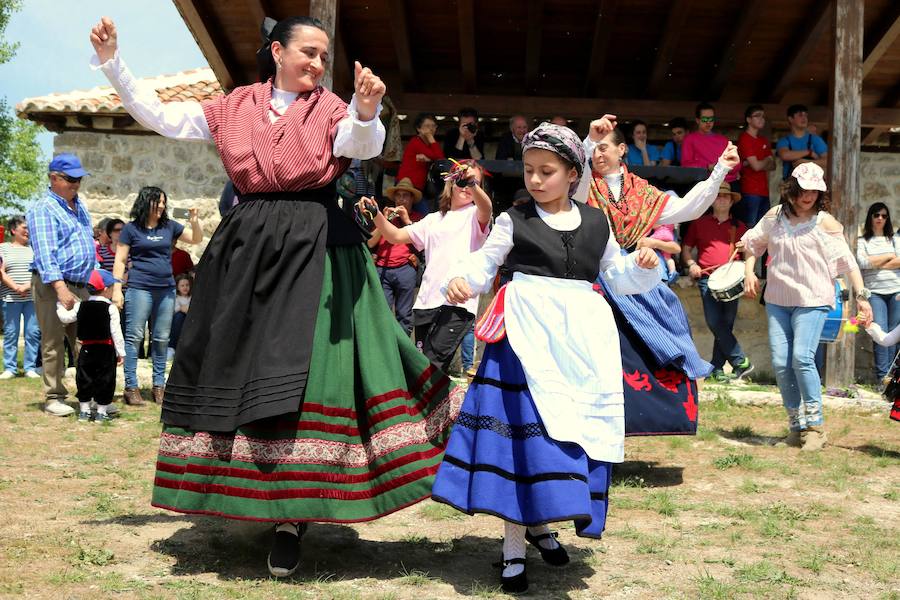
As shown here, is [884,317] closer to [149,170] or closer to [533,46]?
[533,46]

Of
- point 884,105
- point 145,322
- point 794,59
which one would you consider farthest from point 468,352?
point 884,105

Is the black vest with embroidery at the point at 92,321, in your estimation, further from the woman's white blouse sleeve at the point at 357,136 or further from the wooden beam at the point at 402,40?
the wooden beam at the point at 402,40

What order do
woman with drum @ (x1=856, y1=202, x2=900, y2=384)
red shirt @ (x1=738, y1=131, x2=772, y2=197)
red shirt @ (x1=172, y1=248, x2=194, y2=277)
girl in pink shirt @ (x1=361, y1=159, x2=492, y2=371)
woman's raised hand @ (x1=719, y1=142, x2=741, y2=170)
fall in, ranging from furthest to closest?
red shirt @ (x1=172, y1=248, x2=194, y2=277), red shirt @ (x1=738, y1=131, x2=772, y2=197), woman with drum @ (x1=856, y1=202, x2=900, y2=384), girl in pink shirt @ (x1=361, y1=159, x2=492, y2=371), woman's raised hand @ (x1=719, y1=142, x2=741, y2=170)

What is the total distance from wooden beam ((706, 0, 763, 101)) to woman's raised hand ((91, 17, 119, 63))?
8518 millimetres

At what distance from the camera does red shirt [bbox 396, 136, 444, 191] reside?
1126 centimetres

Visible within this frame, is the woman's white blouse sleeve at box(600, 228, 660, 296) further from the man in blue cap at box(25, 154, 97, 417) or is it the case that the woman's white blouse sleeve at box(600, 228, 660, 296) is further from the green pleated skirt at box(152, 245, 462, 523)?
the man in blue cap at box(25, 154, 97, 417)

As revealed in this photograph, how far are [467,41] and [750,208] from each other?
12.1ft

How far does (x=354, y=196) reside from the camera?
4352mm

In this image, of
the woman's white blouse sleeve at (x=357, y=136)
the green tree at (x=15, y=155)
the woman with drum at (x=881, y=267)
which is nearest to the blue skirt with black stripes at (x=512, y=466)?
the woman's white blouse sleeve at (x=357, y=136)

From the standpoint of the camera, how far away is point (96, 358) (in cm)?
781

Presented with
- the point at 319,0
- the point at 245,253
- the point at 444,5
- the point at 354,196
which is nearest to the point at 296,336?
the point at 245,253

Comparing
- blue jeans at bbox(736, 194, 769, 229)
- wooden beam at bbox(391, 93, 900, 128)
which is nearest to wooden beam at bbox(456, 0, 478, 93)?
wooden beam at bbox(391, 93, 900, 128)

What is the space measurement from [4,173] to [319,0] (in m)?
28.7

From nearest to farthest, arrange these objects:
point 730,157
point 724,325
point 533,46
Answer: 1. point 730,157
2. point 724,325
3. point 533,46
